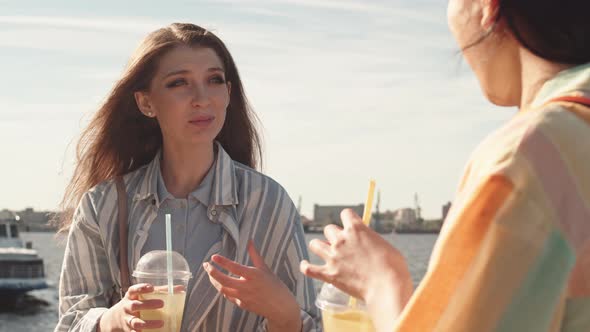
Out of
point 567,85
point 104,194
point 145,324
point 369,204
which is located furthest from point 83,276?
point 567,85

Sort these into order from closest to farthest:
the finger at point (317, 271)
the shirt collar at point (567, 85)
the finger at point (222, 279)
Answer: the shirt collar at point (567, 85) < the finger at point (317, 271) < the finger at point (222, 279)

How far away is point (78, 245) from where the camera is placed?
13.1 ft

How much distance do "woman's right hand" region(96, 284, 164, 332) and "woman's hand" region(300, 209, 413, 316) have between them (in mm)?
1265

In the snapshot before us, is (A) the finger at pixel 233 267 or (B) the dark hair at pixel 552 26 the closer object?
(B) the dark hair at pixel 552 26

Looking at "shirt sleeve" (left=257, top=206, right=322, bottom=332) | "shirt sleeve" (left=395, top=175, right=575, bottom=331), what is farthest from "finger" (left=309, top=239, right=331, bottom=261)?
"shirt sleeve" (left=257, top=206, right=322, bottom=332)

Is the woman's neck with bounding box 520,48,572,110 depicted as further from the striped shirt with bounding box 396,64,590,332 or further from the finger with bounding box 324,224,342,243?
the finger with bounding box 324,224,342,243

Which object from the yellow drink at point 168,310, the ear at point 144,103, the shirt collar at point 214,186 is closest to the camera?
the yellow drink at point 168,310

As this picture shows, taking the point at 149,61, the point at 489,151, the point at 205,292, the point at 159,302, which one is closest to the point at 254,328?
the point at 205,292

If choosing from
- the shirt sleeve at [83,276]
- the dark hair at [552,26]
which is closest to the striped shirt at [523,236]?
the dark hair at [552,26]

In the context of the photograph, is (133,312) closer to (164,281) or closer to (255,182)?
(164,281)

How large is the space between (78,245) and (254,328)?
2.52ft

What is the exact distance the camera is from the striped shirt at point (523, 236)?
1387 mm

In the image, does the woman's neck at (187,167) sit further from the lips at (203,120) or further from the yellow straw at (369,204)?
the yellow straw at (369,204)

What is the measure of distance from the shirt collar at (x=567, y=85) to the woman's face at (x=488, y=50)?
10 centimetres
